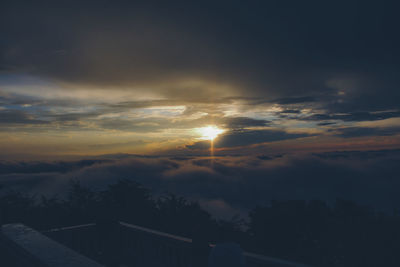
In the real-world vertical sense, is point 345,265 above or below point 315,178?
above

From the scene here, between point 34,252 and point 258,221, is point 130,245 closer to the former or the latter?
point 34,252

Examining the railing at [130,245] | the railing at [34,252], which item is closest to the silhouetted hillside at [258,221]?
the railing at [130,245]

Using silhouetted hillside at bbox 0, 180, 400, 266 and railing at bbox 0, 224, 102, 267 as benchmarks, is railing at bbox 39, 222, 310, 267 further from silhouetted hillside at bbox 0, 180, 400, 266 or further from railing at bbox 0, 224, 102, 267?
railing at bbox 0, 224, 102, 267

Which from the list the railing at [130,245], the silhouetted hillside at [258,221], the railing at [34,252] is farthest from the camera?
the silhouetted hillside at [258,221]

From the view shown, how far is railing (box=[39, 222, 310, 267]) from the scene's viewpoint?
5371mm

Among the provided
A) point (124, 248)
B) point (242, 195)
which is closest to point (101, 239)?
point (124, 248)

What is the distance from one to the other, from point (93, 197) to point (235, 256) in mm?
10210

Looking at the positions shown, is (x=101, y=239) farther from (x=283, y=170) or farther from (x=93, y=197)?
(x=283, y=170)

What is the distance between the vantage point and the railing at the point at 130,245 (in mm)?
5371

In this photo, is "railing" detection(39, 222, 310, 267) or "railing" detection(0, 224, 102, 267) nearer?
"railing" detection(0, 224, 102, 267)

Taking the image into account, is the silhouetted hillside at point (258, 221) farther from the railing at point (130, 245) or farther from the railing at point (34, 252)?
the railing at point (34, 252)

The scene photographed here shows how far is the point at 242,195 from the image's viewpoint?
155 metres

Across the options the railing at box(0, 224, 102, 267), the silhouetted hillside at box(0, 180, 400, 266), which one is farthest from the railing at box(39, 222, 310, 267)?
the railing at box(0, 224, 102, 267)

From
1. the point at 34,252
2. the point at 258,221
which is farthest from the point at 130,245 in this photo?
the point at 258,221
